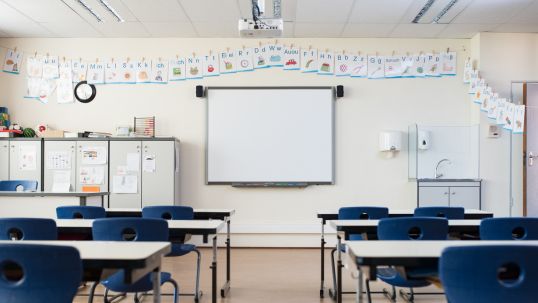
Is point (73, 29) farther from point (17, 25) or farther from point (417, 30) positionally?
point (417, 30)

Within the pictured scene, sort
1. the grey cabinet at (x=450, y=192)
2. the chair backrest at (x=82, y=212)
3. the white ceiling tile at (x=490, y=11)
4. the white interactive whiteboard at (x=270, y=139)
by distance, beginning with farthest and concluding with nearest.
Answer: the white interactive whiteboard at (x=270, y=139)
the grey cabinet at (x=450, y=192)
the white ceiling tile at (x=490, y=11)
the chair backrest at (x=82, y=212)

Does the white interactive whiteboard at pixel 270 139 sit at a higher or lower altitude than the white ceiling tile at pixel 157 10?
lower

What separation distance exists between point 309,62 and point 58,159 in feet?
12.2

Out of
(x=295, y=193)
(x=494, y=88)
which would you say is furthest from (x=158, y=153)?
(x=494, y=88)

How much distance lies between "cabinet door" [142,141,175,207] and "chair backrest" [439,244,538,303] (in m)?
5.13

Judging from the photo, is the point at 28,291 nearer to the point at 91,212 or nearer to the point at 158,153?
the point at 91,212

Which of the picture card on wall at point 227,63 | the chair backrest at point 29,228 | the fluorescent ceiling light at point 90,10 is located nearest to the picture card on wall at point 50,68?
the fluorescent ceiling light at point 90,10

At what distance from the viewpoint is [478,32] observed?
657 cm

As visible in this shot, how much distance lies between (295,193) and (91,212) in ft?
11.8

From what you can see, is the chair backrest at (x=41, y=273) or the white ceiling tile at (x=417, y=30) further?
the white ceiling tile at (x=417, y=30)

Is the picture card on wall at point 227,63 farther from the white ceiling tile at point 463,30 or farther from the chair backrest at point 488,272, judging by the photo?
the chair backrest at point 488,272

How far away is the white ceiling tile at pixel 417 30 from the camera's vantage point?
6.30 m

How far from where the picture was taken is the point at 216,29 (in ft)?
21.2

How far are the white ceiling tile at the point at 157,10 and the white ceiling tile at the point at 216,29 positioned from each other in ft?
0.97
